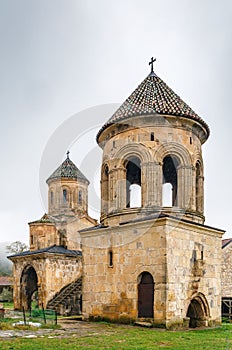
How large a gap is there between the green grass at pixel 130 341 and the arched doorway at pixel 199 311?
176 cm

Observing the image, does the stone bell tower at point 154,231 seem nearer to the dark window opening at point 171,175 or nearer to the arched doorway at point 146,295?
the arched doorway at point 146,295

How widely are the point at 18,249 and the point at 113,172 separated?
38.2 m

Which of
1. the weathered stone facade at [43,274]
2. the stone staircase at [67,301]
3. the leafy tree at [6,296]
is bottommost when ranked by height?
the leafy tree at [6,296]

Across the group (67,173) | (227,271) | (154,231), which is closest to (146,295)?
(154,231)

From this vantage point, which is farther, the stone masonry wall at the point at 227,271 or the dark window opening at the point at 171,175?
the stone masonry wall at the point at 227,271

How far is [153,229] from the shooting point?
46.5ft

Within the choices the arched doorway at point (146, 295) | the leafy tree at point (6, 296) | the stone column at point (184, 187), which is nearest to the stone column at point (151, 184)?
the stone column at point (184, 187)

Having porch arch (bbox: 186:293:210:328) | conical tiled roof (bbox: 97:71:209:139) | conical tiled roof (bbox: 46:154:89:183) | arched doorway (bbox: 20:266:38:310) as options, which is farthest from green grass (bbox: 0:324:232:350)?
conical tiled roof (bbox: 46:154:89:183)

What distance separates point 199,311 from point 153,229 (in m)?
3.69

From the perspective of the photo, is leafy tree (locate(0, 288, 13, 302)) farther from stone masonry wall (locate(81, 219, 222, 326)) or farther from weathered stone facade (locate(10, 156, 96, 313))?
stone masonry wall (locate(81, 219, 222, 326))

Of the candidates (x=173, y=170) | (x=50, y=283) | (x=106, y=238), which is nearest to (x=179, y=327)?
(x=106, y=238)

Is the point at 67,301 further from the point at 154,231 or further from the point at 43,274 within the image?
the point at 154,231

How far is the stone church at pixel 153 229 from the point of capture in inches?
551

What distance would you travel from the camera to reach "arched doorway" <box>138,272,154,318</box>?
13953mm
